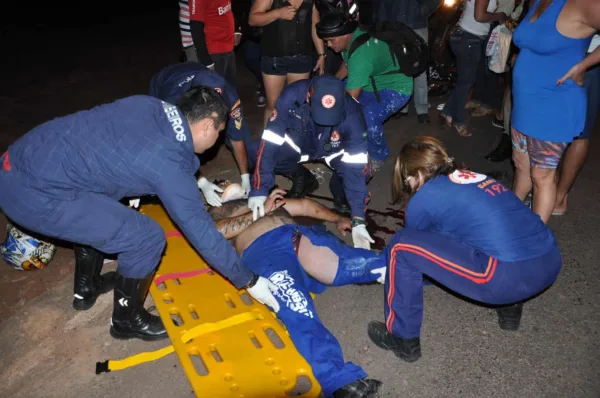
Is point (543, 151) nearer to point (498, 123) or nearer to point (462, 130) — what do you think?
point (462, 130)

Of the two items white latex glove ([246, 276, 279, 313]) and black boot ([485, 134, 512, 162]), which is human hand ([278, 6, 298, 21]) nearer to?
black boot ([485, 134, 512, 162])

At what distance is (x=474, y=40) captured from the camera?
498cm

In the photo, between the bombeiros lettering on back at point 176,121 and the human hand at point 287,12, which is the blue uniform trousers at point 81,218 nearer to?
the bombeiros lettering on back at point 176,121

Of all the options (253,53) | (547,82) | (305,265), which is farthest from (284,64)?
(547,82)

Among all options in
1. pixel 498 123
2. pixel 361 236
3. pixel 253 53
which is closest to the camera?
pixel 361 236

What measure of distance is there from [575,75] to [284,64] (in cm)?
244

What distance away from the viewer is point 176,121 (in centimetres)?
238

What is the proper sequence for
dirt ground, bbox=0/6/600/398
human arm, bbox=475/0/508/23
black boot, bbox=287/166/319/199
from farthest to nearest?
human arm, bbox=475/0/508/23
black boot, bbox=287/166/319/199
dirt ground, bbox=0/6/600/398

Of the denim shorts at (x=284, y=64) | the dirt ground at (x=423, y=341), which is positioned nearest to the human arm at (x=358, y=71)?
the denim shorts at (x=284, y=64)

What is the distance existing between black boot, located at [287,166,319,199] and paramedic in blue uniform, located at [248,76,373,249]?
0.40m

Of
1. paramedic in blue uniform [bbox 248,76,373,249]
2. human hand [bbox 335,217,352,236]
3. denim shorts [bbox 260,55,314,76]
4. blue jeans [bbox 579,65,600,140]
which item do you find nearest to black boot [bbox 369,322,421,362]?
paramedic in blue uniform [bbox 248,76,373,249]

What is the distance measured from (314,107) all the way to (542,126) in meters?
1.44

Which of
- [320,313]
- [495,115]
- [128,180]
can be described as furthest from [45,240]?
[495,115]

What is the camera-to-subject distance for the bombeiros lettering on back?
2.35 metres
